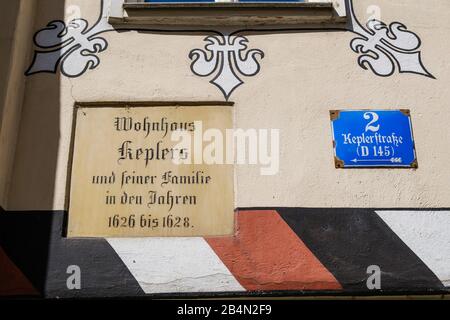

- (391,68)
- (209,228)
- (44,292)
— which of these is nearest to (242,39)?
(391,68)

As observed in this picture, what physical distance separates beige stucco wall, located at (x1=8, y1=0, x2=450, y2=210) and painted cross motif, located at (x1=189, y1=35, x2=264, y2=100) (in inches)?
2.0

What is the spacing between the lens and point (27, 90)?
4.01m

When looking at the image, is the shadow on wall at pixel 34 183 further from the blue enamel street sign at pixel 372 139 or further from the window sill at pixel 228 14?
the blue enamel street sign at pixel 372 139

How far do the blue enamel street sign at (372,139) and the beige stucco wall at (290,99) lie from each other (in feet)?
0.15

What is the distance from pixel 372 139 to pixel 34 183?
77.1 inches

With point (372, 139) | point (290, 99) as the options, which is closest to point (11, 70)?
point (290, 99)

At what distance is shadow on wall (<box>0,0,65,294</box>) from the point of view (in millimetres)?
3553

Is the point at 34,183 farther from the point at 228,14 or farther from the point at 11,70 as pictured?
the point at 228,14

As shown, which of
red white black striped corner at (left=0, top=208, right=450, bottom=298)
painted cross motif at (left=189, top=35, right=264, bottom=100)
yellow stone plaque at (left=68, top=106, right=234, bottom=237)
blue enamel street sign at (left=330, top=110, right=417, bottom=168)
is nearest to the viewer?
red white black striped corner at (left=0, top=208, right=450, bottom=298)

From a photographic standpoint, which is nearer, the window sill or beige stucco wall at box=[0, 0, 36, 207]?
beige stucco wall at box=[0, 0, 36, 207]

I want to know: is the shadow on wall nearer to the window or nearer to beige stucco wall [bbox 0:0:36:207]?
beige stucco wall [bbox 0:0:36:207]

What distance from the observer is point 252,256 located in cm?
354

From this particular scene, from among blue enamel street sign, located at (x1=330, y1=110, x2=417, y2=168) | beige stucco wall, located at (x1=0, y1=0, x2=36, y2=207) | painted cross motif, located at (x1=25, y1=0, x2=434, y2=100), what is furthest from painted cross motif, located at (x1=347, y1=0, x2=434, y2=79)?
beige stucco wall, located at (x1=0, y1=0, x2=36, y2=207)
